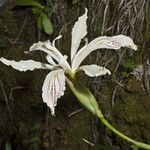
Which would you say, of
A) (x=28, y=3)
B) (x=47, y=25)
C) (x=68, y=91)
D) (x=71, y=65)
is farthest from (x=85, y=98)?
(x=28, y=3)

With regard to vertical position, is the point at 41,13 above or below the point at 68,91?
above

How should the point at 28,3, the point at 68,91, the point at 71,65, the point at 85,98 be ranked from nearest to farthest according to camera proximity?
the point at 85,98
the point at 71,65
the point at 68,91
the point at 28,3

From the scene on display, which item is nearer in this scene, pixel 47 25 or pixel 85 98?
pixel 85 98

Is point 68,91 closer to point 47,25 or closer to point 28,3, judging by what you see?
point 47,25

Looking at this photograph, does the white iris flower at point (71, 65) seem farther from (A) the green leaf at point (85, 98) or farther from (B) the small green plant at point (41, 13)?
(B) the small green plant at point (41, 13)

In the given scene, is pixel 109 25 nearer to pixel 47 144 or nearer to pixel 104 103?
pixel 104 103

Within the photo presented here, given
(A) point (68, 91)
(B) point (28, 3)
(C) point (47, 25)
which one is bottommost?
(A) point (68, 91)

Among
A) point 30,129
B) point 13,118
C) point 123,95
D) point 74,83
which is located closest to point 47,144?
point 30,129

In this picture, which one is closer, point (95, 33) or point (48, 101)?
point (48, 101)
